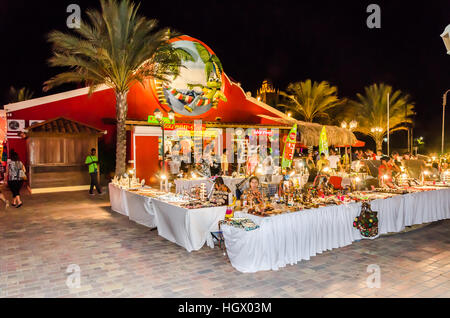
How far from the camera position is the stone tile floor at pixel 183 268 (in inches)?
180

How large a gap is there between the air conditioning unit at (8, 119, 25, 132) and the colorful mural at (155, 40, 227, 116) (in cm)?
695

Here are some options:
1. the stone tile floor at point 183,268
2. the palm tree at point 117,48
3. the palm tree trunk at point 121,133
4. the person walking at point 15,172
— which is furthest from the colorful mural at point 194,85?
the stone tile floor at point 183,268

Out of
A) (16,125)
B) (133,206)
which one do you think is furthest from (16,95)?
(133,206)

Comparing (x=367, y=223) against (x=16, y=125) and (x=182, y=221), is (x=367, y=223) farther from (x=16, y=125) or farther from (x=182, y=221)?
(x=16, y=125)

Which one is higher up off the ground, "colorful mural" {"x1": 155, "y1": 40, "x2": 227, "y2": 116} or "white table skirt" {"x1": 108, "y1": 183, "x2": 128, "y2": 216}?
"colorful mural" {"x1": 155, "y1": 40, "x2": 227, "y2": 116}

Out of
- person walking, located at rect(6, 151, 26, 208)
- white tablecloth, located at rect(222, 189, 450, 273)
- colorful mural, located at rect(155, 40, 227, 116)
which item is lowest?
white tablecloth, located at rect(222, 189, 450, 273)

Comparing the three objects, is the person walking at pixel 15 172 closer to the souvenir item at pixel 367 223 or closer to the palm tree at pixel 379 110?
the souvenir item at pixel 367 223

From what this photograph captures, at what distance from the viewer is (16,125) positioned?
15.9 m

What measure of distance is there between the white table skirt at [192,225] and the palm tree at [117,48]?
7.12 metres

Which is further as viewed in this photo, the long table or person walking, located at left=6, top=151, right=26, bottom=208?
person walking, located at left=6, top=151, right=26, bottom=208

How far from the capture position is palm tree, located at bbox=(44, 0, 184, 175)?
1273 cm

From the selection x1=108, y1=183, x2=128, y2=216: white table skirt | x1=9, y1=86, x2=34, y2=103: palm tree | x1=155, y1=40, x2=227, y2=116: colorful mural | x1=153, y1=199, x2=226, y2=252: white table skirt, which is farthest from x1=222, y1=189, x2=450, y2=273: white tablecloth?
x1=9, y1=86, x2=34, y2=103: palm tree

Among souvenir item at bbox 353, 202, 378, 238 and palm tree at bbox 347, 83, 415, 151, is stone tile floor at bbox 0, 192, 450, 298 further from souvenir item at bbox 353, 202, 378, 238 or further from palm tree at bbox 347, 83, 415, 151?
palm tree at bbox 347, 83, 415, 151

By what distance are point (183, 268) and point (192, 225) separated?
0.94m
